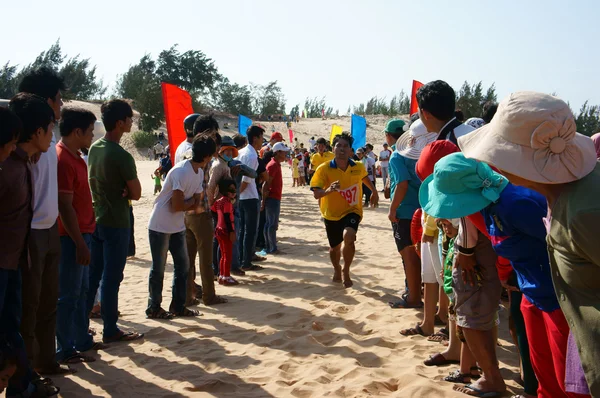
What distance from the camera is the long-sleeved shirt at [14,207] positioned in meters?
3.16

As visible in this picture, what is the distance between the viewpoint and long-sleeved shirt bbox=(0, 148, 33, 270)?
10.4 feet

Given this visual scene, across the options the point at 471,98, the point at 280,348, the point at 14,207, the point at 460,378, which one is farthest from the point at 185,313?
the point at 471,98

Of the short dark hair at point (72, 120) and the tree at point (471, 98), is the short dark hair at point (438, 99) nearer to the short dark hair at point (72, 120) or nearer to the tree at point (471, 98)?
the short dark hair at point (72, 120)

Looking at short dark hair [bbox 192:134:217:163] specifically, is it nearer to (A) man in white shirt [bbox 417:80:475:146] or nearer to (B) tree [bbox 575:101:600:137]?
(A) man in white shirt [bbox 417:80:475:146]

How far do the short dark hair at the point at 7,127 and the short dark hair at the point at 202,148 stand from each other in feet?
7.86

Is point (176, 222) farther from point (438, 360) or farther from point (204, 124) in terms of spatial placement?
point (438, 360)

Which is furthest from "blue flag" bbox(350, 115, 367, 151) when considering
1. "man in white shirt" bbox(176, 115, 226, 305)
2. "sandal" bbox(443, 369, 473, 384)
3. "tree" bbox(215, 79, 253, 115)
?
"tree" bbox(215, 79, 253, 115)

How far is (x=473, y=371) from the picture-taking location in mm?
3555

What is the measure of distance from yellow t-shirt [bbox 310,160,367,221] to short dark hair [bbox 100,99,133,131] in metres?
2.68

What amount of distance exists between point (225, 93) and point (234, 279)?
6004cm

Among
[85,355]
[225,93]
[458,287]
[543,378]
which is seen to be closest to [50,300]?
[85,355]

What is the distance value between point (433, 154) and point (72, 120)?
279cm

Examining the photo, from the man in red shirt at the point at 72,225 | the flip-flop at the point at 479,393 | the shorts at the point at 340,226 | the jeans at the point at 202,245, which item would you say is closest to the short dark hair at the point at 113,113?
the man in red shirt at the point at 72,225

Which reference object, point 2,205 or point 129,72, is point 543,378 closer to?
point 2,205
